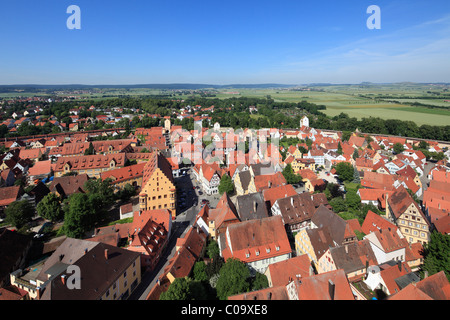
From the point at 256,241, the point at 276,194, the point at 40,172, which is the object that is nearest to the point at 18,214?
the point at 40,172

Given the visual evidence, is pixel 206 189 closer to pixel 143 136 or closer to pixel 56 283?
pixel 56 283

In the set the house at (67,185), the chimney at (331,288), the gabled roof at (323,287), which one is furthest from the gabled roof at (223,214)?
the house at (67,185)

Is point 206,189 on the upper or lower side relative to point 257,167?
lower

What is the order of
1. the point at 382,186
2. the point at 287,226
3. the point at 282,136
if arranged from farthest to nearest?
the point at 282,136 → the point at 382,186 → the point at 287,226

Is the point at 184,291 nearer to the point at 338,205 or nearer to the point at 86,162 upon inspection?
the point at 338,205

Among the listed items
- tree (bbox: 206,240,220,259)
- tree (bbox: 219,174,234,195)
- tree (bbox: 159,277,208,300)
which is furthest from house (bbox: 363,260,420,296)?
tree (bbox: 219,174,234,195)

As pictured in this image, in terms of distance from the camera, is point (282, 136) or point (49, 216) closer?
point (49, 216)
